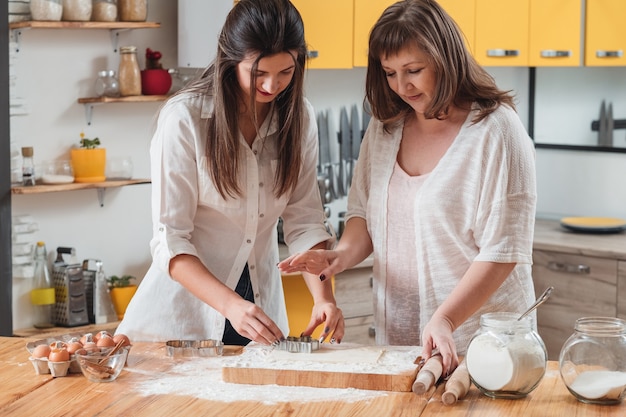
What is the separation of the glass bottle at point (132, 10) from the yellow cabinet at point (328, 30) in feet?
1.89

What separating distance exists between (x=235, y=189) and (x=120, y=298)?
1598 millimetres

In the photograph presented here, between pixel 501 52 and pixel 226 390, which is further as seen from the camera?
pixel 501 52

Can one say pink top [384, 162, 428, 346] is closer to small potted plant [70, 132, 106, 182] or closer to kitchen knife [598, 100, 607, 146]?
small potted plant [70, 132, 106, 182]

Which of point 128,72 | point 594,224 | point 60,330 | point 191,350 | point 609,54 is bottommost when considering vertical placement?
point 60,330

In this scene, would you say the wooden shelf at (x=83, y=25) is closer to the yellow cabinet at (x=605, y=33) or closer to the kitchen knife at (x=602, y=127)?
the yellow cabinet at (x=605, y=33)

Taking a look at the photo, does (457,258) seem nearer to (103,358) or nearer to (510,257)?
(510,257)

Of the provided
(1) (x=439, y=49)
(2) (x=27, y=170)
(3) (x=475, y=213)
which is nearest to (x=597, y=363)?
(3) (x=475, y=213)

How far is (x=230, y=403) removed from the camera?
187 centimetres

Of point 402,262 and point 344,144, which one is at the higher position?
point 344,144

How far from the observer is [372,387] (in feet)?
6.36

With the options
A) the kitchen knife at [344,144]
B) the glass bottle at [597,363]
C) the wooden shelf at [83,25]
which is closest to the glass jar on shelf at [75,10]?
the wooden shelf at [83,25]

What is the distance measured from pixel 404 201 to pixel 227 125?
1.47 ft

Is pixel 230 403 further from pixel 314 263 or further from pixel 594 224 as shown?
pixel 594 224

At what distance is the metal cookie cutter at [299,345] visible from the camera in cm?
210
